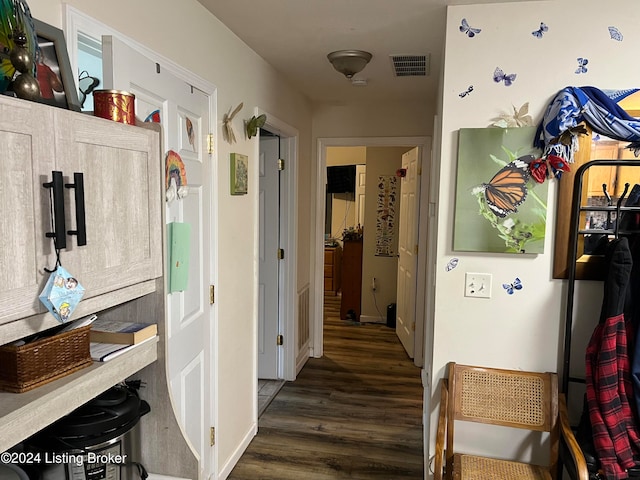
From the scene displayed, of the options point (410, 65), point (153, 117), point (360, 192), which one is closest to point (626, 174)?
point (410, 65)

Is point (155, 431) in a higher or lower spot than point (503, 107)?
lower

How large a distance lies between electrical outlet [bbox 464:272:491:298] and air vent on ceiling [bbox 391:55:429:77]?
4.68 feet

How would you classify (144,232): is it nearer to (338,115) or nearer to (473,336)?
(473,336)

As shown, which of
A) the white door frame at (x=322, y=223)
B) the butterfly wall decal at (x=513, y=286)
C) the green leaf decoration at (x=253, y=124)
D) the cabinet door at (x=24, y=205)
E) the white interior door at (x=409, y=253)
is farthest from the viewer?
the white interior door at (x=409, y=253)

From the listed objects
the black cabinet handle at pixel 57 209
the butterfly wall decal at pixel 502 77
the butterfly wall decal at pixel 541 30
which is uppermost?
the butterfly wall decal at pixel 541 30

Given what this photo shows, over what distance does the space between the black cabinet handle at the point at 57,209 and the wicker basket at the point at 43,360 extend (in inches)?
8.6

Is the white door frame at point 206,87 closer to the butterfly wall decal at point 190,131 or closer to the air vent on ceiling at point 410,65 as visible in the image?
the butterfly wall decal at point 190,131

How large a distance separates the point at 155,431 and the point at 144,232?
1.87 feet

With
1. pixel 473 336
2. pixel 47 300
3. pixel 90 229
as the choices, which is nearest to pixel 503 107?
pixel 473 336

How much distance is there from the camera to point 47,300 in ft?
2.74

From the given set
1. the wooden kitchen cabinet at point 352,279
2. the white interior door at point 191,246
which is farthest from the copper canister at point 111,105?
the wooden kitchen cabinet at point 352,279

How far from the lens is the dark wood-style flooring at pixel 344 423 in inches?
105

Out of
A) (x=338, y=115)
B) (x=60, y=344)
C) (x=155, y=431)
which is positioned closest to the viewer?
(x=60, y=344)

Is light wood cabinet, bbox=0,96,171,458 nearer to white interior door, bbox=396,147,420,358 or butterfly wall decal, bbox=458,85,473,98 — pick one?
butterfly wall decal, bbox=458,85,473,98
